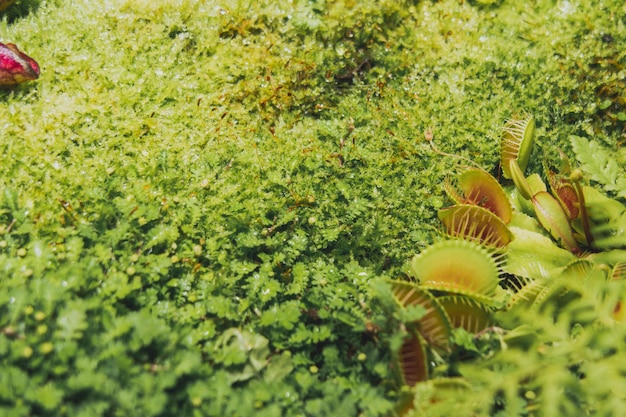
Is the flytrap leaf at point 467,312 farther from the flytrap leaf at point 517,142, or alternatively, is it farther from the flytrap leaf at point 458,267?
the flytrap leaf at point 517,142

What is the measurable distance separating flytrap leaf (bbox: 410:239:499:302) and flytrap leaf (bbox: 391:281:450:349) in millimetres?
114

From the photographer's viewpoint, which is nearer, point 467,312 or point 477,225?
point 467,312

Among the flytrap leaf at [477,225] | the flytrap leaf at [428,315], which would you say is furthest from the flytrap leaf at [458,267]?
the flytrap leaf at [477,225]

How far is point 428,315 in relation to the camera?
195 cm

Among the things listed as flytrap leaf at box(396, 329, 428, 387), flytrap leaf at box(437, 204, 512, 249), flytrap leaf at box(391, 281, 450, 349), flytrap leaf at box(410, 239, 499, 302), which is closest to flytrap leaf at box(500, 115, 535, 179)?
flytrap leaf at box(437, 204, 512, 249)

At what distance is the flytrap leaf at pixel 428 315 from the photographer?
76.1 inches

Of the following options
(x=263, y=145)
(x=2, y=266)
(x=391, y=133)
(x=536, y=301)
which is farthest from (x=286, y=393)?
(x=391, y=133)

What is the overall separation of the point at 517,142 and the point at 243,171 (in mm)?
1354

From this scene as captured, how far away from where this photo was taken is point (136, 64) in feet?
9.37

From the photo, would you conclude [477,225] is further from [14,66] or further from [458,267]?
[14,66]

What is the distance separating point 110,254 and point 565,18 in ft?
9.45

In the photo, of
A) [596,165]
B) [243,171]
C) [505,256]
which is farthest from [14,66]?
[596,165]

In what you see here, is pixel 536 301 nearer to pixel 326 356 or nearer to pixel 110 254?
pixel 326 356

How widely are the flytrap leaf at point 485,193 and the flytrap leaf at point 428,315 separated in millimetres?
750
